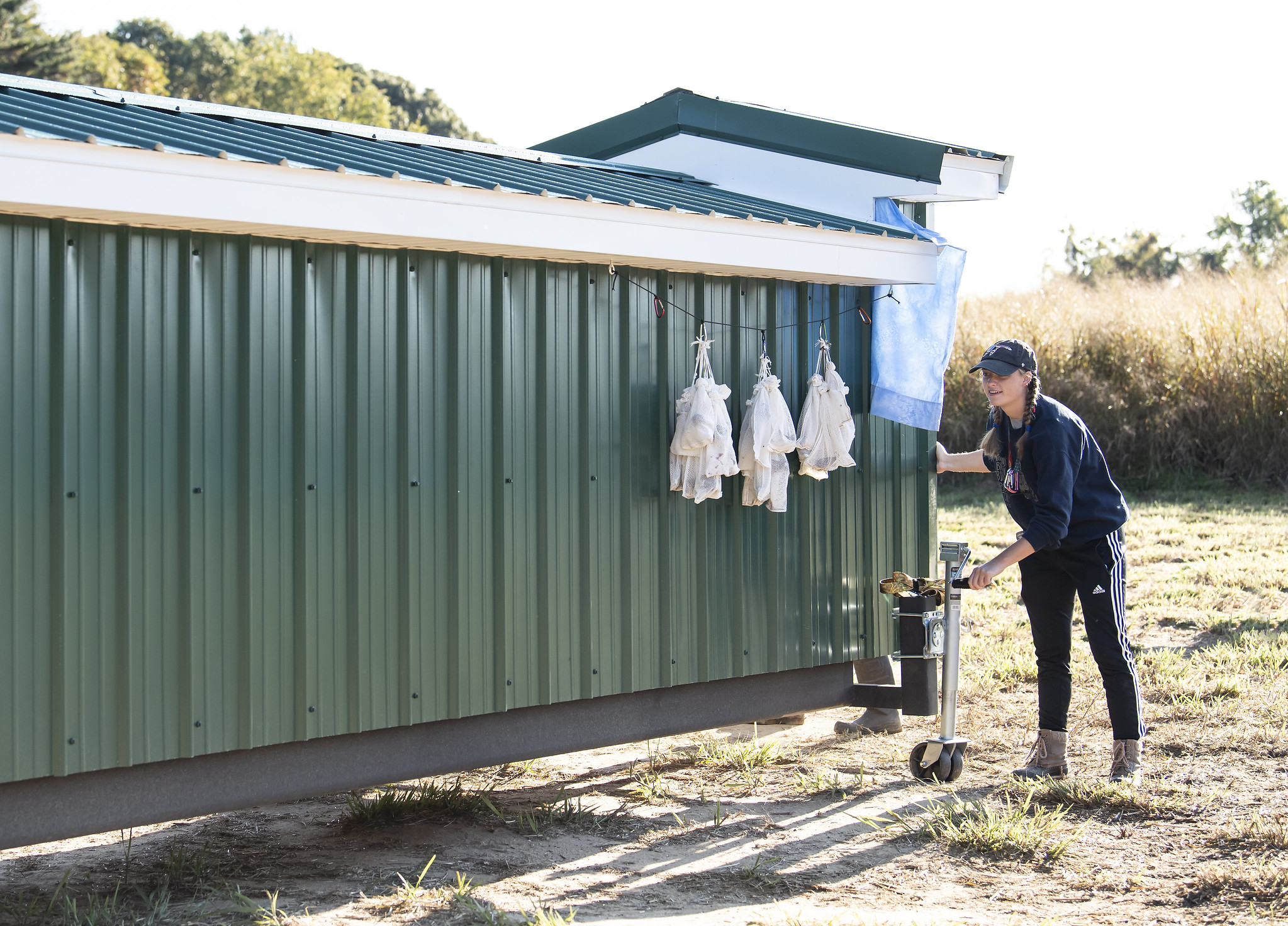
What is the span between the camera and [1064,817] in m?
5.13

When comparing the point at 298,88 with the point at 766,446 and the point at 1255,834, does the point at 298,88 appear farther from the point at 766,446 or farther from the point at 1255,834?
the point at 1255,834

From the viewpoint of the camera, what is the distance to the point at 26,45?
28.6 m

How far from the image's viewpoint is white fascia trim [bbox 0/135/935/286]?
11.7 feet

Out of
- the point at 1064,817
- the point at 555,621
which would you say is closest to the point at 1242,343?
the point at 1064,817

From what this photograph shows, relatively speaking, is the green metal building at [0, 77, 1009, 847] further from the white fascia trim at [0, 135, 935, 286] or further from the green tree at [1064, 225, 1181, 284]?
the green tree at [1064, 225, 1181, 284]

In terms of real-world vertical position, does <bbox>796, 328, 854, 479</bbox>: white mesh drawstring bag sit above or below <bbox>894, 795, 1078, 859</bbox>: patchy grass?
above

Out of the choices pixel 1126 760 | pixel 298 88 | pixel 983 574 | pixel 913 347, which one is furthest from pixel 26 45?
pixel 1126 760

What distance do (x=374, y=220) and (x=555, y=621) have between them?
1.78m

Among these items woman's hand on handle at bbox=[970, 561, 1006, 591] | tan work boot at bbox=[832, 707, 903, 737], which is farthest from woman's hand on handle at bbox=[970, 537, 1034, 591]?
tan work boot at bbox=[832, 707, 903, 737]

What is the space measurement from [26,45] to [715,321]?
28.9 meters

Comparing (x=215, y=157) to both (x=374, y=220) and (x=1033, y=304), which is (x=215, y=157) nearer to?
(x=374, y=220)

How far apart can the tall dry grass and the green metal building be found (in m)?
9.94

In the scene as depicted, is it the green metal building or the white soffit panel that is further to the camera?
the white soffit panel

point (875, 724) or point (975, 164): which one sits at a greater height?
point (975, 164)
